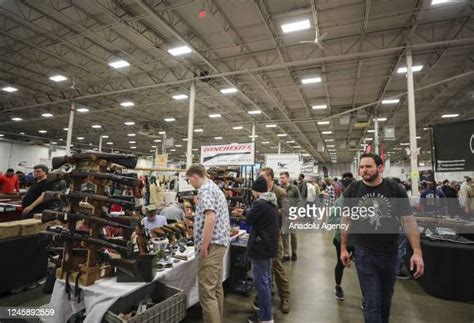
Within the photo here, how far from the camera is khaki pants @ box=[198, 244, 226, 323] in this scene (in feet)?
7.17

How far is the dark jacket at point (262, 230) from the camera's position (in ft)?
8.14

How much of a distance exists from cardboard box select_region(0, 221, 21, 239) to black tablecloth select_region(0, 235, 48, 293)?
0.06 m

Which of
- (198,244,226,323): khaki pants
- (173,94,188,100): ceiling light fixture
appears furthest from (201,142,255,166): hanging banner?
(173,94,188,100): ceiling light fixture

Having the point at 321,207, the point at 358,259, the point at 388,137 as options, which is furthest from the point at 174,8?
the point at 388,137

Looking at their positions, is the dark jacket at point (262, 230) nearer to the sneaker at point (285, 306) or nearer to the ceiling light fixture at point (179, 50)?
the sneaker at point (285, 306)

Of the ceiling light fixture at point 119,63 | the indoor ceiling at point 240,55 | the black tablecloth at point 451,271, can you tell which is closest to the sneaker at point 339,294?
the black tablecloth at point 451,271

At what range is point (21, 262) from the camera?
3.27 m

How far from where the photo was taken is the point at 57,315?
199cm

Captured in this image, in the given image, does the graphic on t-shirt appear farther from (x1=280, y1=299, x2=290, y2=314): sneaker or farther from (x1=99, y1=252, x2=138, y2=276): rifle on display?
(x1=99, y1=252, x2=138, y2=276): rifle on display

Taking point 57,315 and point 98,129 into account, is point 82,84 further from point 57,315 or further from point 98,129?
point 57,315

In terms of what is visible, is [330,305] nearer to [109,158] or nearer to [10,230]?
[109,158]

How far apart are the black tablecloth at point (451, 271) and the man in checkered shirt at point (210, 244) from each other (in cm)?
298

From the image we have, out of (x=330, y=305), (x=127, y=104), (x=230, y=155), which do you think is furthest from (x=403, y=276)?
(x=127, y=104)

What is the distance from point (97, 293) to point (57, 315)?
Result: 417 millimetres
